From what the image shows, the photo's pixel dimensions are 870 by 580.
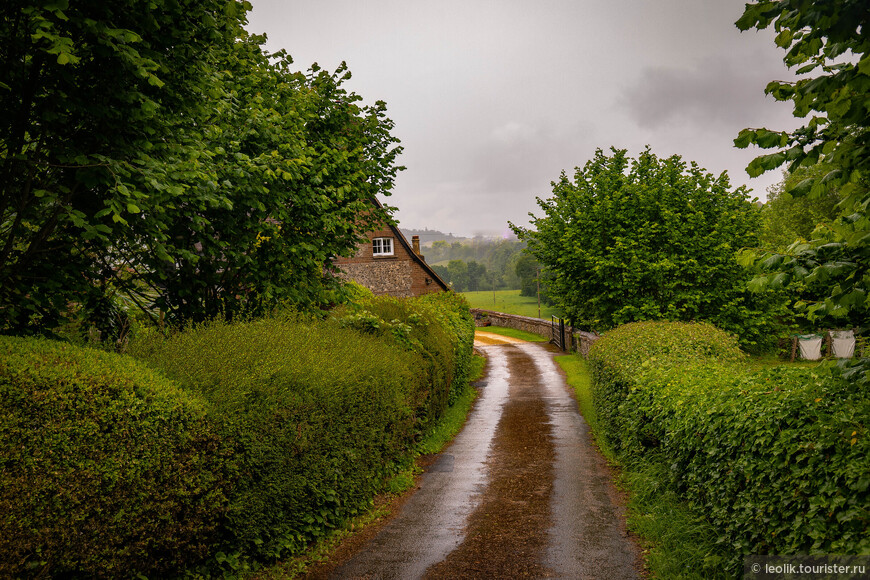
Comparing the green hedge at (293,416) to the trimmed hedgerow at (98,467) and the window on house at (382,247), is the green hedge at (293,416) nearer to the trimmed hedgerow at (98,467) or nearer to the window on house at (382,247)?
the trimmed hedgerow at (98,467)

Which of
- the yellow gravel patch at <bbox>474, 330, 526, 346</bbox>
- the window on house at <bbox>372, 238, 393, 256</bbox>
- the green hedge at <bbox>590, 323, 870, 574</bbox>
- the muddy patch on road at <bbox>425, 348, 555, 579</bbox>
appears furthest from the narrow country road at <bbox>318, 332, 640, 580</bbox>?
the yellow gravel patch at <bbox>474, 330, 526, 346</bbox>

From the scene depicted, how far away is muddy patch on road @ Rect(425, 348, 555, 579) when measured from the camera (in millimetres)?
6621

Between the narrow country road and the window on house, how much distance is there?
24246 millimetres

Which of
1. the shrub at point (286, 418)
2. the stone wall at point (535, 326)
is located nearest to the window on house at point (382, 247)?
the stone wall at point (535, 326)

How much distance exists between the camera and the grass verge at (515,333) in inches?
1897

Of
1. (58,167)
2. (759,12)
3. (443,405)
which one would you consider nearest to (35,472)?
(58,167)

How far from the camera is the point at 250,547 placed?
253 inches

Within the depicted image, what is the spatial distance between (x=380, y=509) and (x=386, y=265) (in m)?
30.4

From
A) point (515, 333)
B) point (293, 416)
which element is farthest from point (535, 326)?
point (293, 416)

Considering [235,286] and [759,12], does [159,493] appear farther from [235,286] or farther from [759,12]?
[235,286]

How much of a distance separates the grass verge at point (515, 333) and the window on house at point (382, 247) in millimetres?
15783

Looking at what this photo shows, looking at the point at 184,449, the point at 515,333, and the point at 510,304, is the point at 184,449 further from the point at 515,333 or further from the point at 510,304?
the point at 510,304

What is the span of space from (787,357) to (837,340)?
328cm

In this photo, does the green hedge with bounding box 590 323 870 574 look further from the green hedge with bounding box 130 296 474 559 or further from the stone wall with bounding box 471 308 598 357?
the stone wall with bounding box 471 308 598 357
